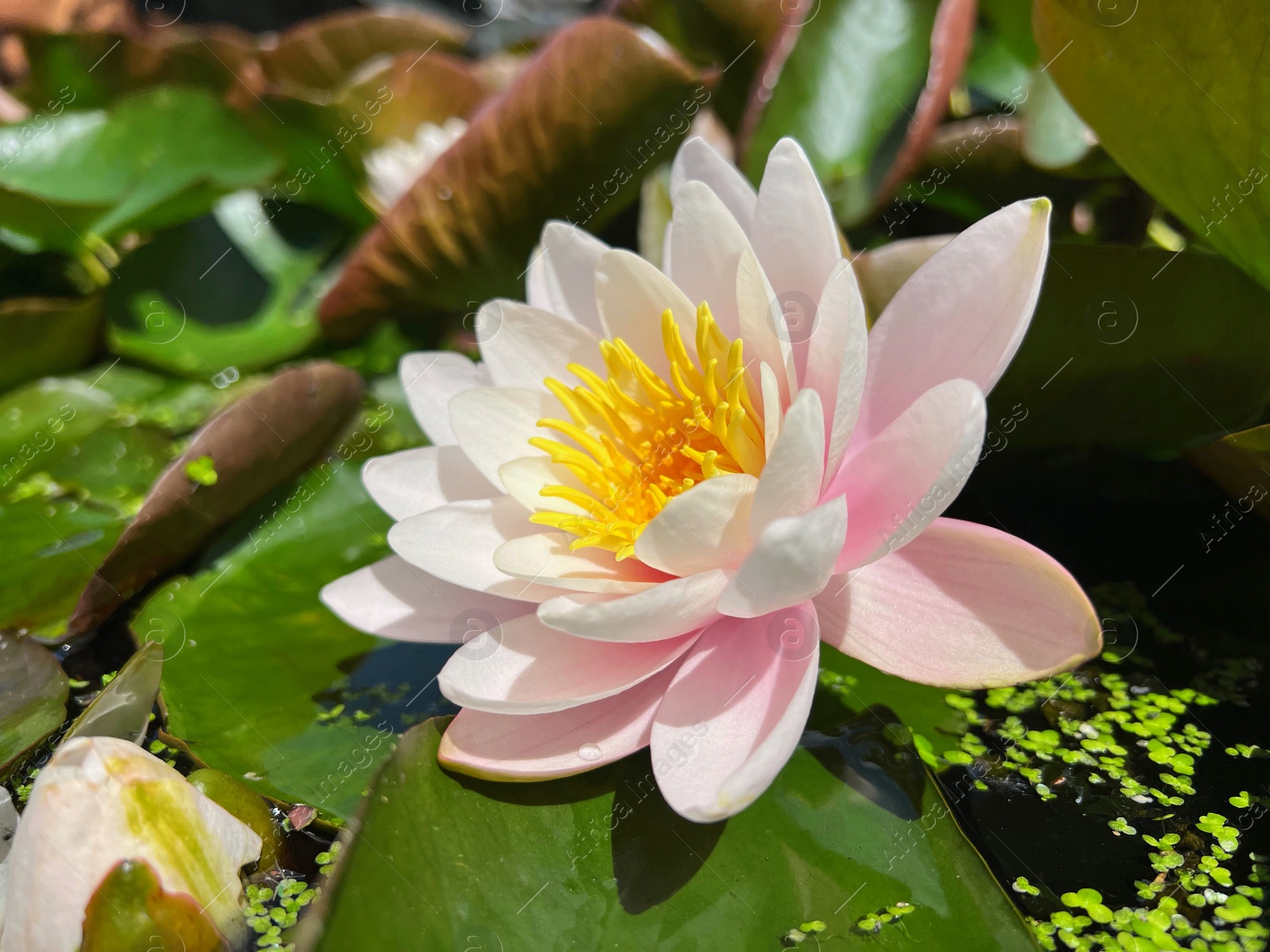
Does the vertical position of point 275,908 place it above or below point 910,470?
below

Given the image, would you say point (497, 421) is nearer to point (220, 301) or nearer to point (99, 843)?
point (99, 843)

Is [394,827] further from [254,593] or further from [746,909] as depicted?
[254,593]

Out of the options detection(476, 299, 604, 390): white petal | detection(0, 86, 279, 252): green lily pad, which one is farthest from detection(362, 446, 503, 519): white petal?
detection(0, 86, 279, 252): green lily pad

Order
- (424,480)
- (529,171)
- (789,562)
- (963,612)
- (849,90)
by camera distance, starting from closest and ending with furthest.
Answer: (789,562) → (963,612) → (424,480) → (529,171) → (849,90)

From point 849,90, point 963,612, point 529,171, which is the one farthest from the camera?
point 849,90

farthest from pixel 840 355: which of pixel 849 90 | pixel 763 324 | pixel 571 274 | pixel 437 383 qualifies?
pixel 849 90

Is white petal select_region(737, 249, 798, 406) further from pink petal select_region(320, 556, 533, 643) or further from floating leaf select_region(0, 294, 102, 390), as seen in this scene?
floating leaf select_region(0, 294, 102, 390)

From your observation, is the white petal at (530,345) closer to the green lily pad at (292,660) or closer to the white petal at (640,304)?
the white petal at (640,304)
